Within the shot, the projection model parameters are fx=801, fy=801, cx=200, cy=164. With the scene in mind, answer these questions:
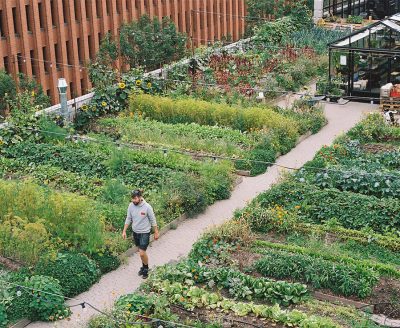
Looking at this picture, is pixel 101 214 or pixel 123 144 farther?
pixel 123 144

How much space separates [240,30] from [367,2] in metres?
8.79

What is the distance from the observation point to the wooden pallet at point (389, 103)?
27125 millimetres

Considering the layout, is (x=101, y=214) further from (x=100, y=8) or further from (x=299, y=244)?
(x=100, y=8)

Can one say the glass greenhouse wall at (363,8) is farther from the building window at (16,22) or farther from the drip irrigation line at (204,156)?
the drip irrigation line at (204,156)

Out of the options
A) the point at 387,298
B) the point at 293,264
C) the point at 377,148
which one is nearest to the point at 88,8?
the point at 377,148

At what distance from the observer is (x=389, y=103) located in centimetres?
2731

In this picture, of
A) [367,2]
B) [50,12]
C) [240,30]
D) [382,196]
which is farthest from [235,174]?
[240,30]

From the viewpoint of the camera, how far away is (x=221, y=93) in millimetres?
27859

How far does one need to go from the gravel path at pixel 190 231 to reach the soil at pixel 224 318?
152 centimetres

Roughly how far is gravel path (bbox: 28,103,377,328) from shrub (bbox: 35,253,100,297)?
0.19 m

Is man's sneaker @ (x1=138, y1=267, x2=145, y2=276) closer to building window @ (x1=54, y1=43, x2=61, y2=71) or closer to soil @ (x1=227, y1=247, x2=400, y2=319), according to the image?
soil @ (x1=227, y1=247, x2=400, y2=319)

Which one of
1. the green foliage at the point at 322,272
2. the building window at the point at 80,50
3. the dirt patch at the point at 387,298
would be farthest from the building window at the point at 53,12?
the dirt patch at the point at 387,298

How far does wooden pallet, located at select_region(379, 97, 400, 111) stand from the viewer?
27.1 m

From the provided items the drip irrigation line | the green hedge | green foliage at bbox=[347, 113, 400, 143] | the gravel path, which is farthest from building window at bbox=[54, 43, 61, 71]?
the green hedge
